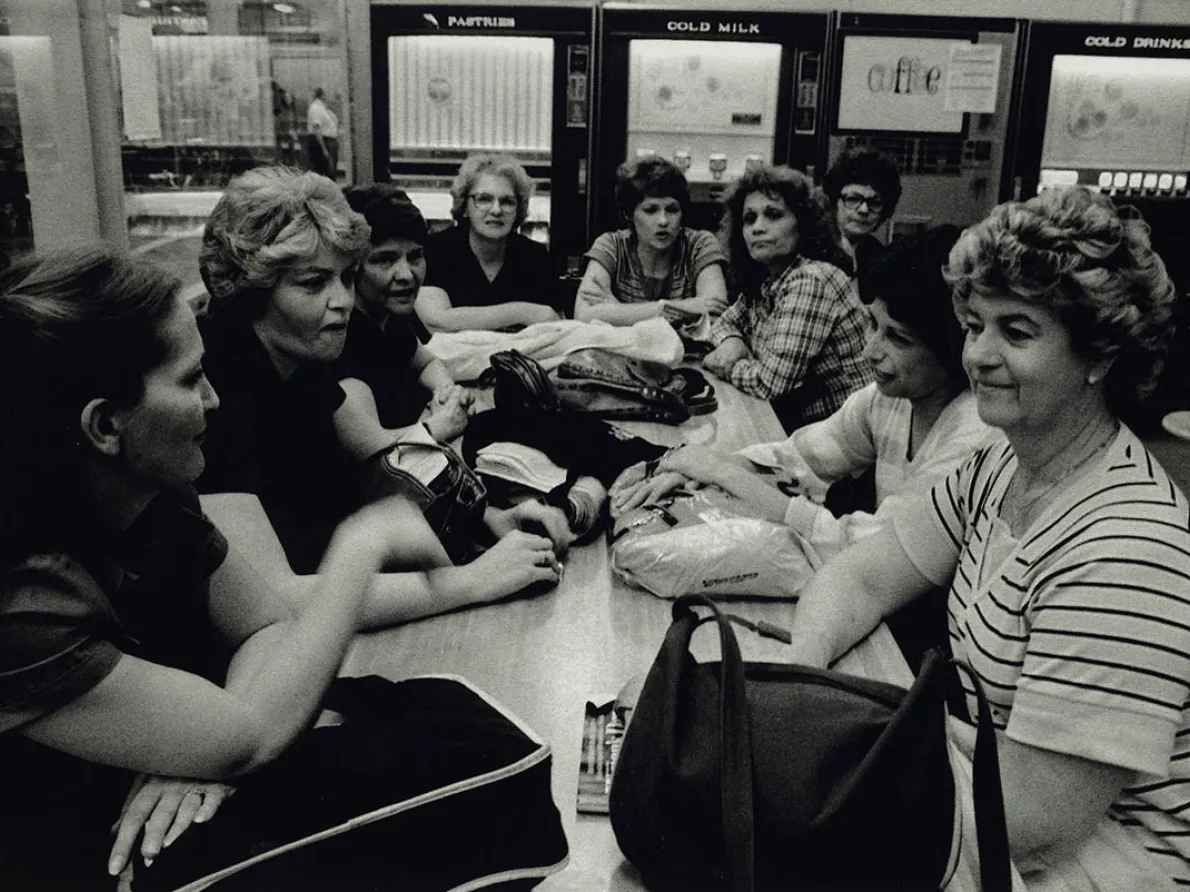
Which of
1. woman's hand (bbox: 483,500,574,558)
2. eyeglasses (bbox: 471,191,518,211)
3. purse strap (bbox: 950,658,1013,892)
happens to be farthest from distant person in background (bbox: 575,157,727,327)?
purse strap (bbox: 950,658,1013,892)

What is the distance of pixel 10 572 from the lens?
1.00m

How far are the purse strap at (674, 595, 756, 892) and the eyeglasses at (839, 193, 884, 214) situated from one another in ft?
12.1

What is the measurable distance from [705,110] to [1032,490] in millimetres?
4176

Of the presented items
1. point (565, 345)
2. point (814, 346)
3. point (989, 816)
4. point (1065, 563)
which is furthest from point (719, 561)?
point (814, 346)

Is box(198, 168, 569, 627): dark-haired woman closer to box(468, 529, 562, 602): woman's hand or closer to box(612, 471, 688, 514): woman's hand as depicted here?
box(468, 529, 562, 602): woman's hand

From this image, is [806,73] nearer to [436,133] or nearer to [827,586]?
[436,133]

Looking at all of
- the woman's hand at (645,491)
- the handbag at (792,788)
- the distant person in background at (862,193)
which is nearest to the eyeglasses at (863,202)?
the distant person in background at (862,193)

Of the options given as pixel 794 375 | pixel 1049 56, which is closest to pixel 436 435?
pixel 794 375

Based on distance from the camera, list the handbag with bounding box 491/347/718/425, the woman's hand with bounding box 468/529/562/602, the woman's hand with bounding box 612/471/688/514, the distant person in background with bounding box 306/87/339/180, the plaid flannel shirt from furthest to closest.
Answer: the distant person in background with bounding box 306/87/339/180, the plaid flannel shirt, the handbag with bounding box 491/347/718/425, the woman's hand with bounding box 612/471/688/514, the woman's hand with bounding box 468/529/562/602

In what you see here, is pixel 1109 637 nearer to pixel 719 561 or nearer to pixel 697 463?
pixel 719 561

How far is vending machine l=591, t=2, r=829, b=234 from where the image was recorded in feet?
16.7

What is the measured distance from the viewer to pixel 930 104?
203 inches

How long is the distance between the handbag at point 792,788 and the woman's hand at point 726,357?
2.36 meters

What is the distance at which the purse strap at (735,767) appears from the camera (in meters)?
0.98
